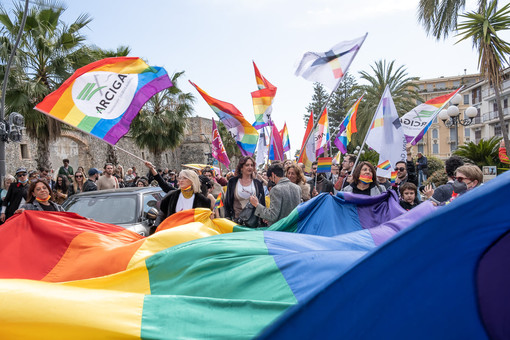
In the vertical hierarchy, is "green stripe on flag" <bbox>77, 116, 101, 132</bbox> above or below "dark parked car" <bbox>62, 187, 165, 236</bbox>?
above

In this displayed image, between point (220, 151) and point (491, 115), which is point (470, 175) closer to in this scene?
point (220, 151)

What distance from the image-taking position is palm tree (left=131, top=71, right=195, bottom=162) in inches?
1071

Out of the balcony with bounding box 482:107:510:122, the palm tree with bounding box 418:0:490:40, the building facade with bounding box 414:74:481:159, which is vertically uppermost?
the palm tree with bounding box 418:0:490:40

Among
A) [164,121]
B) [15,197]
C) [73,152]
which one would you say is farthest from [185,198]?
[73,152]

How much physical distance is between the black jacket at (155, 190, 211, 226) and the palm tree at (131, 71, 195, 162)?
2162cm

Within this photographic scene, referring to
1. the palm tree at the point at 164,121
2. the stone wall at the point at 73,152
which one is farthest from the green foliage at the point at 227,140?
the palm tree at the point at 164,121

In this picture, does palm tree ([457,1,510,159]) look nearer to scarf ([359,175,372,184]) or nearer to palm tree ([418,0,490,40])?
palm tree ([418,0,490,40])

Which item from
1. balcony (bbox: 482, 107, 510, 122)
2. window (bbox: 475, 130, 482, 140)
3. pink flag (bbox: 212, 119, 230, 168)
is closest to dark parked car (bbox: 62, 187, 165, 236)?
pink flag (bbox: 212, 119, 230, 168)

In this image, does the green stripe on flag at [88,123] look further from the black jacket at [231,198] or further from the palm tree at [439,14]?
the palm tree at [439,14]

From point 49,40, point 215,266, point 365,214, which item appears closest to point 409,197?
point 365,214

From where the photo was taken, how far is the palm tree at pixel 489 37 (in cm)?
1644

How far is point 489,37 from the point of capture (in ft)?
54.0

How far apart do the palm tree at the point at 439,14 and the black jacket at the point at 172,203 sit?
618 inches

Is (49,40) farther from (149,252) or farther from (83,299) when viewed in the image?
(83,299)
